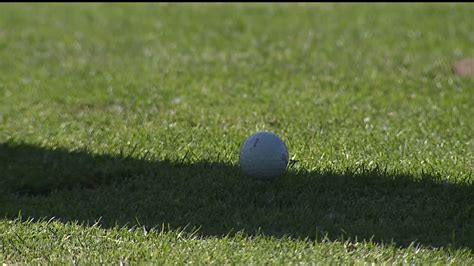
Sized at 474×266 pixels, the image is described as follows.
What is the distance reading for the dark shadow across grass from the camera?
563cm

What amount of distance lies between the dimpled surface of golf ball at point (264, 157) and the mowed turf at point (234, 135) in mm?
121

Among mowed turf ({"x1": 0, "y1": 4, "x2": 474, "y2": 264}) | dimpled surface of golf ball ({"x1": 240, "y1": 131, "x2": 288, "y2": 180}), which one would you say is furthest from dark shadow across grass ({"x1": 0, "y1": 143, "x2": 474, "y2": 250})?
dimpled surface of golf ball ({"x1": 240, "y1": 131, "x2": 288, "y2": 180})

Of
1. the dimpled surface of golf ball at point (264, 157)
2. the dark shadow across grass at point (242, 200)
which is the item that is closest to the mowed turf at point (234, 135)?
the dark shadow across grass at point (242, 200)

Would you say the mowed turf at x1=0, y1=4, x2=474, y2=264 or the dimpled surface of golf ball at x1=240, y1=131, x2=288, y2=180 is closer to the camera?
the mowed turf at x1=0, y1=4, x2=474, y2=264

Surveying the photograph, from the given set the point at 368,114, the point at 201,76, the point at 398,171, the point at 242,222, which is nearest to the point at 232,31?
the point at 201,76

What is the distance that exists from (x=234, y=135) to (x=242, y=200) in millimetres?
1695

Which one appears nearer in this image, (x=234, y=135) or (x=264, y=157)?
(x=264, y=157)

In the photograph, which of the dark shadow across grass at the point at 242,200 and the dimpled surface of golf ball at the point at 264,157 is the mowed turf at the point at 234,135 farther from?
the dimpled surface of golf ball at the point at 264,157

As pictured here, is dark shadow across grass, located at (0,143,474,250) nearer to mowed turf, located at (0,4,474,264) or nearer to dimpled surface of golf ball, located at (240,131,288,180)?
mowed turf, located at (0,4,474,264)

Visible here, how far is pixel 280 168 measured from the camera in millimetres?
6344

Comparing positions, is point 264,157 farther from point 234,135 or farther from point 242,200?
point 234,135

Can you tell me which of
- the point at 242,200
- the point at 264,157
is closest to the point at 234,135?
the point at 264,157

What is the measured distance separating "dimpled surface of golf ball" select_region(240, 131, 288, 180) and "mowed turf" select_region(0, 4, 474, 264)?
0.12 meters

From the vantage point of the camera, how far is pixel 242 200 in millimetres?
6184
